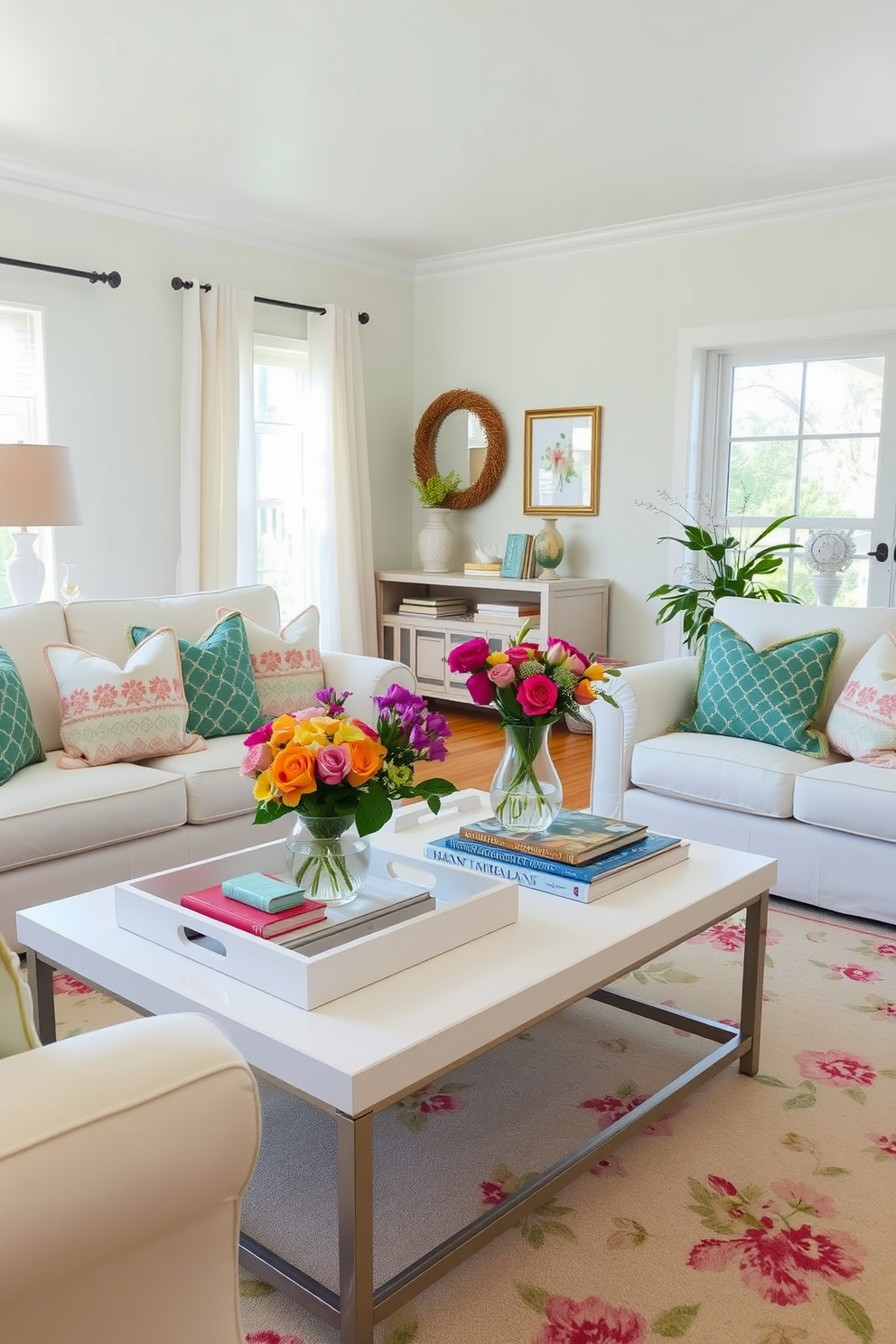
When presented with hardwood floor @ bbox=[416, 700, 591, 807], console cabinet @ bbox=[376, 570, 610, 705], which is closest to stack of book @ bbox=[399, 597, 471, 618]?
console cabinet @ bbox=[376, 570, 610, 705]

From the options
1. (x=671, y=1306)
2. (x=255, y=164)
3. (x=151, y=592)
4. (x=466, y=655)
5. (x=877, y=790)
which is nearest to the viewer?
(x=671, y=1306)

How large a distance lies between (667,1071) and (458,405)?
475 centimetres

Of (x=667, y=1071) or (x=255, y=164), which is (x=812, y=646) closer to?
(x=667, y=1071)

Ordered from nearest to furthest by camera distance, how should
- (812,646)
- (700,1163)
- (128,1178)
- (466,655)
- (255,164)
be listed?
(128,1178) → (700,1163) → (466,655) → (812,646) → (255,164)

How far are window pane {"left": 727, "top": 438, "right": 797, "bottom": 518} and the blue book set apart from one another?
3541 mm

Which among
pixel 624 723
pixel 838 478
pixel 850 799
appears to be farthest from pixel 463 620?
pixel 850 799

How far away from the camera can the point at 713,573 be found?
5.71 m

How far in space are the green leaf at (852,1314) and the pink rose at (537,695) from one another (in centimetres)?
108

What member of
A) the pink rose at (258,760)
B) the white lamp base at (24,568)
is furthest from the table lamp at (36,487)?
the pink rose at (258,760)

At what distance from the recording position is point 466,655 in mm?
2199

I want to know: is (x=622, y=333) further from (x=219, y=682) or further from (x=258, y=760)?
(x=258, y=760)

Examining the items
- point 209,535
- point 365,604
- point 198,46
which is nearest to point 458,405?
point 365,604

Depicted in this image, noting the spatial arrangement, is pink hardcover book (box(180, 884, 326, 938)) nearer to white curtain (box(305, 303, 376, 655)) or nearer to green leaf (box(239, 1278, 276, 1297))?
green leaf (box(239, 1278, 276, 1297))

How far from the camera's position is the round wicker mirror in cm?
628
